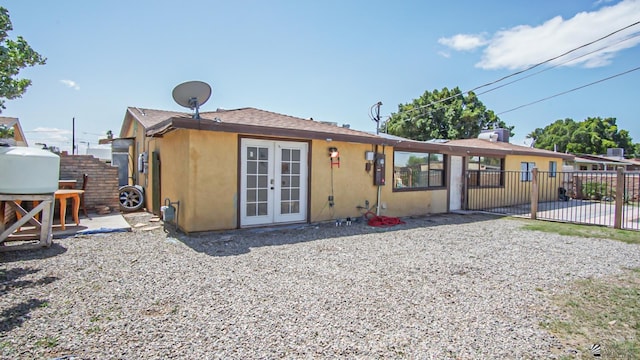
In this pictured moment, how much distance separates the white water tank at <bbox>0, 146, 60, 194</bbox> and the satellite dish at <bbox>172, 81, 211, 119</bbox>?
2450 millimetres

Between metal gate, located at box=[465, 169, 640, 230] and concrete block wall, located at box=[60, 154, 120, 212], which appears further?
metal gate, located at box=[465, 169, 640, 230]

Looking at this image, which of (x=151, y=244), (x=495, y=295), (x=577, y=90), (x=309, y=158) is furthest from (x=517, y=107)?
(x=151, y=244)

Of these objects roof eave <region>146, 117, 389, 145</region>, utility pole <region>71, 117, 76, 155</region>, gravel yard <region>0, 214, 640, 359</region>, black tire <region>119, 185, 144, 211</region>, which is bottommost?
gravel yard <region>0, 214, 640, 359</region>

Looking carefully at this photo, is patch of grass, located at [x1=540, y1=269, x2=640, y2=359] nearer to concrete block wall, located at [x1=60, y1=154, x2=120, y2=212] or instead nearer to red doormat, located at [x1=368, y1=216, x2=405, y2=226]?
red doormat, located at [x1=368, y1=216, x2=405, y2=226]

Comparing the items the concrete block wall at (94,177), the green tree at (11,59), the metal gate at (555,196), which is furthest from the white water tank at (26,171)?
the metal gate at (555,196)

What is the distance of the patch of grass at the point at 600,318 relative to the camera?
262cm

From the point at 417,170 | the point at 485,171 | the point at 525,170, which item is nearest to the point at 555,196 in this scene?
the point at 525,170

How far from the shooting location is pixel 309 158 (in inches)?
309

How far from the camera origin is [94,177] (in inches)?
348

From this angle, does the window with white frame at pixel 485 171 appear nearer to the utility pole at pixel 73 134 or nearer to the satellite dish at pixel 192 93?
the satellite dish at pixel 192 93

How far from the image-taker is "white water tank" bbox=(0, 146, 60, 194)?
4727mm

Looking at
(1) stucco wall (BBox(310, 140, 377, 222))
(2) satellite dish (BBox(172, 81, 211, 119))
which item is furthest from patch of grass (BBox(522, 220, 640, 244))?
(2) satellite dish (BBox(172, 81, 211, 119))

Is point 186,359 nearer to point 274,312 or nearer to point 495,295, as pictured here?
point 274,312

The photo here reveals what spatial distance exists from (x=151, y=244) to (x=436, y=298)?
479 centimetres
